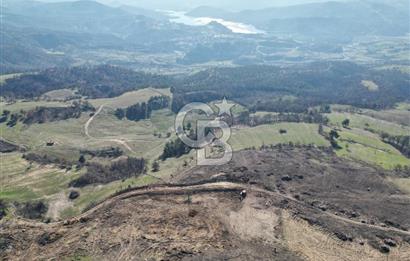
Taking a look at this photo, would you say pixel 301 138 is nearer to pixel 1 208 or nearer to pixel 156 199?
pixel 156 199

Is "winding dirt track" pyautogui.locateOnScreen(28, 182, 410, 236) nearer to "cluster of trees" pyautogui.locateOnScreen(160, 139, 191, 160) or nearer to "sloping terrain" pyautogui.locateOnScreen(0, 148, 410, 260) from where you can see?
"sloping terrain" pyautogui.locateOnScreen(0, 148, 410, 260)

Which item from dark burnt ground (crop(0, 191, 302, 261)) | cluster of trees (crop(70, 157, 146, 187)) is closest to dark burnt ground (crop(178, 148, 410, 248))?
dark burnt ground (crop(0, 191, 302, 261))

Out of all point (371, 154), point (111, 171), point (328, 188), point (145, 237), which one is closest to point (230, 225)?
point (145, 237)

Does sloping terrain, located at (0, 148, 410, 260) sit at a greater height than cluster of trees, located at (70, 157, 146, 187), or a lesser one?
greater

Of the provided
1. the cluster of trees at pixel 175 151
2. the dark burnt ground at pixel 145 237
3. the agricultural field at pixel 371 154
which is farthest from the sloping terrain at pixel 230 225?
the cluster of trees at pixel 175 151

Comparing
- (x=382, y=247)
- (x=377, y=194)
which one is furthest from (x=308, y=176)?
(x=382, y=247)

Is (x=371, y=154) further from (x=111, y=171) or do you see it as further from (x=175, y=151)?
(x=111, y=171)

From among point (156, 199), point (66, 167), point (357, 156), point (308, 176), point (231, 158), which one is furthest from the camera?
point (357, 156)
